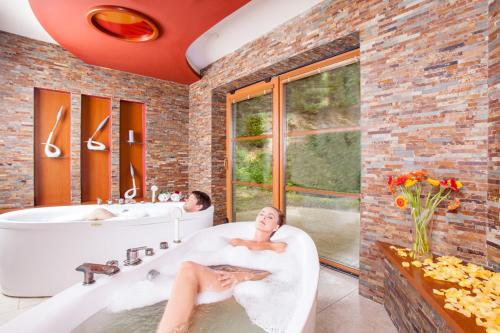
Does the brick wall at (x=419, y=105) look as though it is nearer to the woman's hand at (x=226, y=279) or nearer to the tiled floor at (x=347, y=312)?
the tiled floor at (x=347, y=312)

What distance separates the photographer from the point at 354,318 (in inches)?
68.3

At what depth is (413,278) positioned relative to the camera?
1.32m

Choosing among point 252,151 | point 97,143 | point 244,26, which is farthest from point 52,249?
point 244,26

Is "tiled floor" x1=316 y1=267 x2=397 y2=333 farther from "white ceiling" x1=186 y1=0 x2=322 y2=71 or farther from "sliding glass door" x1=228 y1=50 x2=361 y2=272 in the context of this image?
"white ceiling" x1=186 y1=0 x2=322 y2=71

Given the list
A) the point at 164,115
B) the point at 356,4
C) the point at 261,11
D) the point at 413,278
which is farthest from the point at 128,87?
the point at 413,278

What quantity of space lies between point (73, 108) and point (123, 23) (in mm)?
1582

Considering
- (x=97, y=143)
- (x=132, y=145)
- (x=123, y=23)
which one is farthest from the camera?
(x=132, y=145)

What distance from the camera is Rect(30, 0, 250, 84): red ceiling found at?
215 centimetres

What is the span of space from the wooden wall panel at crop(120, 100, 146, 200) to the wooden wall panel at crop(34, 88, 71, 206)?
0.68 meters

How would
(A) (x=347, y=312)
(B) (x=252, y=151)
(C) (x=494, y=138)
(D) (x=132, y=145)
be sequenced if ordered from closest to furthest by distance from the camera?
(C) (x=494, y=138), (A) (x=347, y=312), (B) (x=252, y=151), (D) (x=132, y=145)

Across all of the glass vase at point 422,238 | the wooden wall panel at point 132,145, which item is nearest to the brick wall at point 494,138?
the glass vase at point 422,238

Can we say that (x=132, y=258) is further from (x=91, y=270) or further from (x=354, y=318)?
(x=354, y=318)

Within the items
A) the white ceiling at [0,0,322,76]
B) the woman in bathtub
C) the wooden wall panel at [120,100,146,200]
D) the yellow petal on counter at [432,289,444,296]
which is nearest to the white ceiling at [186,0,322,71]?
the white ceiling at [0,0,322,76]

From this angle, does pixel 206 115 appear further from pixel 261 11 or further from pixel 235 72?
pixel 261 11
